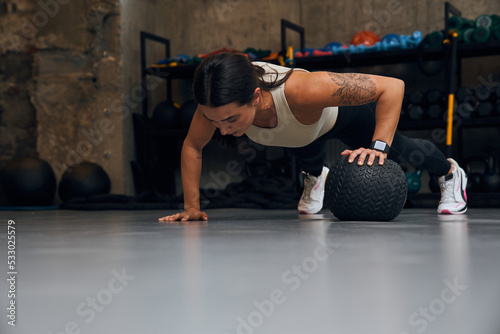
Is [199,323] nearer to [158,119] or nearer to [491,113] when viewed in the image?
[491,113]

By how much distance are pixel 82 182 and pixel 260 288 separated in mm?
4346

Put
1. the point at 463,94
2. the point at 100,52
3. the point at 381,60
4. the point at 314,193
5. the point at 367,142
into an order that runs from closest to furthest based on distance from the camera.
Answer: the point at 367,142 < the point at 314,193 < the point at 463,94 < the point at 381,60 < the point at 100,52

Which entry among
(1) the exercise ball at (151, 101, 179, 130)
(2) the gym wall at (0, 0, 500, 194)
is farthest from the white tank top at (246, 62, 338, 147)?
(2) the gym wall at (0, 0, 500, 194)

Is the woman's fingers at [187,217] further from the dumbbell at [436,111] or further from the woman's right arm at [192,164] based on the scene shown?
the dumbbell at [436,111]

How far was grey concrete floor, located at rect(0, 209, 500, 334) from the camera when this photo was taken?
649 millimetres

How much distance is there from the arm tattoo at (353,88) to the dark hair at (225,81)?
305 millimetres

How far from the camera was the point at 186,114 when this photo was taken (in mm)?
5094

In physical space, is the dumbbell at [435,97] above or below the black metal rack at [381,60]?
below

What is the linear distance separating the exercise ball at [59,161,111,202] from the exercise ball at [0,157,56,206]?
146 millimetres

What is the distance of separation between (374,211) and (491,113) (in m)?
2.76

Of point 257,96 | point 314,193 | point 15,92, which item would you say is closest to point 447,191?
point 314,193

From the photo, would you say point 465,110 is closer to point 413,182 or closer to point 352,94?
point 413,182

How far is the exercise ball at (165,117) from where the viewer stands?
521 centimetres

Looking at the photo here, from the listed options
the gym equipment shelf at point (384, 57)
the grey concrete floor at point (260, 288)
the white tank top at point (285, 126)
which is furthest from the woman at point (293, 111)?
the gym equipment shelf at point (384, 57)
